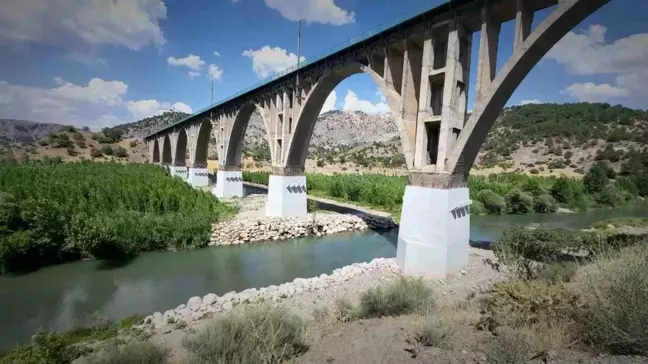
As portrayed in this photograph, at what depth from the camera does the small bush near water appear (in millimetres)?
4340

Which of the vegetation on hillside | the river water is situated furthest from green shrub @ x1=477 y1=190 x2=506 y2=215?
the vegetation on hillside

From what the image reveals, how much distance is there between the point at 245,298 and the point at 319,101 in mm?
13728

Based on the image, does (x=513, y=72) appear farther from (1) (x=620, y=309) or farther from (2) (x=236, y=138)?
(2) (x=236, y=138)

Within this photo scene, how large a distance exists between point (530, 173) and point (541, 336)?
5782cm

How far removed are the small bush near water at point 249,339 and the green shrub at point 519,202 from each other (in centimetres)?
2949

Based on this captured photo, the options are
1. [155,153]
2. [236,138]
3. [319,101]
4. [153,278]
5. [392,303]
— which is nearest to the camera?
[392,303]

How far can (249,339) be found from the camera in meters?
4.66

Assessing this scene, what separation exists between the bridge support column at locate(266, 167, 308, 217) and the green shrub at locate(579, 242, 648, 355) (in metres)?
17.1

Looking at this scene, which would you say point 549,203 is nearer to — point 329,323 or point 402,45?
point 402,45

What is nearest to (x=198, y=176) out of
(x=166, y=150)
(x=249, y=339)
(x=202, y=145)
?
(x=202, y=145)

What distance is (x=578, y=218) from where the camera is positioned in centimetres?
2734

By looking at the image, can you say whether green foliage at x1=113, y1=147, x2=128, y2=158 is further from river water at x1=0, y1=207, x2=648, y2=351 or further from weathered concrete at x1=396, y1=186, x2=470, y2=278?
weathered concrete at x1=396, y1=186, x2=470, y2=278

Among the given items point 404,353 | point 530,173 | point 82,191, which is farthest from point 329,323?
point 530,173

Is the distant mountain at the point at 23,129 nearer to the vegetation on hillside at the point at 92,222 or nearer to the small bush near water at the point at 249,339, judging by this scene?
the vegetation on hillside at the point at 92,222
